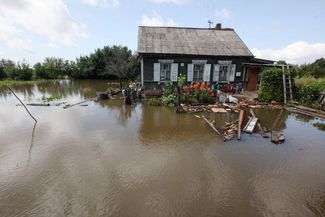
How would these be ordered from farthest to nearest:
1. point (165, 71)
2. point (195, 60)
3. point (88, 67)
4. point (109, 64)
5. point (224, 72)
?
point (88, 67) → point (109, 64) → point (224, 72) → point (165, 71) → point (195, 60)

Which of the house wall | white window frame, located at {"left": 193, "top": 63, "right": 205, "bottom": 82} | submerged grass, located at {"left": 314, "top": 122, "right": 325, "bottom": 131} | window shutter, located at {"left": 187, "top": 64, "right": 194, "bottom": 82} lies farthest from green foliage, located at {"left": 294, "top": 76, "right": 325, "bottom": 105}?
window shutter, located at {"left": 187, "top": 64, "right": 194, "bottom": 82}

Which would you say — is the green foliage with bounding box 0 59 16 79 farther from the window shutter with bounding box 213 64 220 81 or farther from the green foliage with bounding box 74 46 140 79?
the window shutter with bounding box 213 64 220 81

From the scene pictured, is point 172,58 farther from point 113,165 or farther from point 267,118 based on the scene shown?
point 113,165

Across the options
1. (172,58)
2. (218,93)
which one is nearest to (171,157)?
(218,93)

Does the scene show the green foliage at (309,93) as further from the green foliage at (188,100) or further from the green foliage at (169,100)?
the green foliage at (169,100)

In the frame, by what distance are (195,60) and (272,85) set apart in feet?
16.9

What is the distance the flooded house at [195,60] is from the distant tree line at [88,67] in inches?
514

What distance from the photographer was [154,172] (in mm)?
3857

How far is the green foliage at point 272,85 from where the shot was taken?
1029 cm

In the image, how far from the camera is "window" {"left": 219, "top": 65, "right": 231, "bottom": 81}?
13031mm

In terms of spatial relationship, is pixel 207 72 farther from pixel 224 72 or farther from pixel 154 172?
pixel 154 172

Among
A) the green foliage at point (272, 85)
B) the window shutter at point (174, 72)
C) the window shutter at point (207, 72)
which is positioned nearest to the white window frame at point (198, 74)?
the window shutter at point (207, 72)

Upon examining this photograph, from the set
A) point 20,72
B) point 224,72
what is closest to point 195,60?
point 224,72

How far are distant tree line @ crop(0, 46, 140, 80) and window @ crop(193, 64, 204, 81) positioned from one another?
1438 centimetres
